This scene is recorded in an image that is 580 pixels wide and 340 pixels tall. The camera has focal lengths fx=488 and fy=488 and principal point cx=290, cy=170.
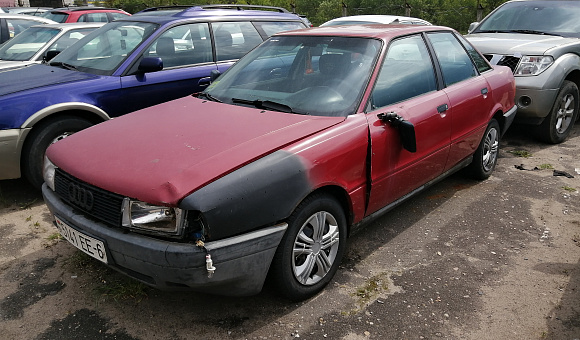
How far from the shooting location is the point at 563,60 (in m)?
6.16

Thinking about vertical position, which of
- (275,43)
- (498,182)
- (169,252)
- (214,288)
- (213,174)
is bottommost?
(498,182)

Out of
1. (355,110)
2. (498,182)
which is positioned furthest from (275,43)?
(498,182)

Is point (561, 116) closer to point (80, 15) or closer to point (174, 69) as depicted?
point (174, 69)

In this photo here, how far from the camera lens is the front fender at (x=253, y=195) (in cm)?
241

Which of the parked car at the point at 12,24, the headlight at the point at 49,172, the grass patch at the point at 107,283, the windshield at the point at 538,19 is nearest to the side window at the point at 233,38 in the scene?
the headlight at the point at 49,172

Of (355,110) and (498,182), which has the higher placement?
(355,110)

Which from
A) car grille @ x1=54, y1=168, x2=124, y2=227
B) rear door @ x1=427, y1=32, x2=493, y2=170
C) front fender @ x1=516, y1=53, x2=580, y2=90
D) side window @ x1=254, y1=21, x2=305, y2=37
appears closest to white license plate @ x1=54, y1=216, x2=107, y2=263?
car grille @ x1=54, y1=168, x2=124, y2=227

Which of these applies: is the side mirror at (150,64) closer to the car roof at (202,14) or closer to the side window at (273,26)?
the car roof at (202,14)

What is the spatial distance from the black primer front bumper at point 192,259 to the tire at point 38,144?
6.80 feet

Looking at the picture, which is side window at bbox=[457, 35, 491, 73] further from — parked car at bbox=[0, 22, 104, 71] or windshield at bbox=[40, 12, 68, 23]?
windshield at bbox=[40, 12, 68, 23]

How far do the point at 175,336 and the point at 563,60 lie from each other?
5.82 metres

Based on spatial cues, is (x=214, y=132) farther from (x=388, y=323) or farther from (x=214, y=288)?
(x=388, y=323)

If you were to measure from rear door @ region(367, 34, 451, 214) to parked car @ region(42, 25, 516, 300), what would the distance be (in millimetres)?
13

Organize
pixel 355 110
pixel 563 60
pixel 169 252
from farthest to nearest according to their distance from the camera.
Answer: pixel 563 60 < pixel 355 110 < pixel 169 252
